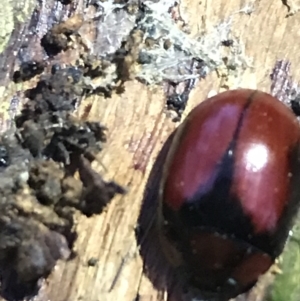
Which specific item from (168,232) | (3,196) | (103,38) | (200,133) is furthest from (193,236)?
(103,38)

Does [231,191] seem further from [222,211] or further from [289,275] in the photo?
[289,275]

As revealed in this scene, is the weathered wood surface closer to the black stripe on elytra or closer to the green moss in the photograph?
the green moss

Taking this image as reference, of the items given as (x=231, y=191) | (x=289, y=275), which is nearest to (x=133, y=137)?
(x=231, y=191)

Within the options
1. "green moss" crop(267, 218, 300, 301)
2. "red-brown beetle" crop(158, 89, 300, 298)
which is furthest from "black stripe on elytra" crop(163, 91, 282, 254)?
"green moss" crop(267, 218, 300, 301)

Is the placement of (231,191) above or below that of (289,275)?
above

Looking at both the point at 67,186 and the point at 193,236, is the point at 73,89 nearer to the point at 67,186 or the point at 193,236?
the point at 67,186

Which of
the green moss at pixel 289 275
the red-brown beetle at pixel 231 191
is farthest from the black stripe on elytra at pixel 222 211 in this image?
the green moss at pixel 289 275

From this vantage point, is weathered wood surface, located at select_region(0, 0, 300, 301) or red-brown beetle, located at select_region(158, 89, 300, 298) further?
weathered wood surface, located at select_region(0, 0, 300, 301)

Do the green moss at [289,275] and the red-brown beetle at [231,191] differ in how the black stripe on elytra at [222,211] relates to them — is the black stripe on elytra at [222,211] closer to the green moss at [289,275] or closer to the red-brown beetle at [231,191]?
the red-brown beetle at [231,191]

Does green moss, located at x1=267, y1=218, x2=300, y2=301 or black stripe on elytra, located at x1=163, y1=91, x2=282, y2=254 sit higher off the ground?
black stripe on elytra, located at x1=163, y1=91, x2=282, y2=254
